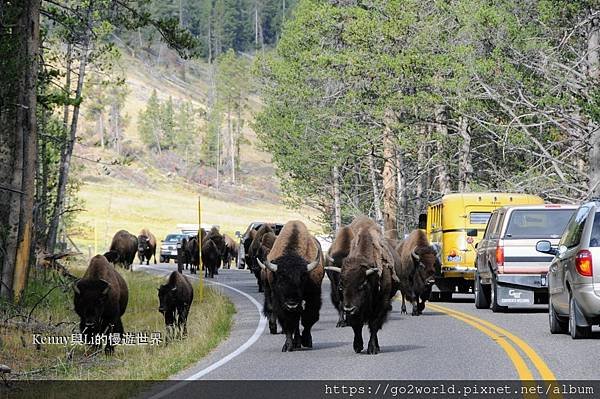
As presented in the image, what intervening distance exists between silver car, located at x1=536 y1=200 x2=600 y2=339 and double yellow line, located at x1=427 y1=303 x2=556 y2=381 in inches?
28.8

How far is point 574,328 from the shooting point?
15695 millimetres

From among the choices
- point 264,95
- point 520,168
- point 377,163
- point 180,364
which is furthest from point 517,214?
point 264,95

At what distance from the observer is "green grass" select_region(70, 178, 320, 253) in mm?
108438

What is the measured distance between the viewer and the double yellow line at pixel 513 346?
1214cm

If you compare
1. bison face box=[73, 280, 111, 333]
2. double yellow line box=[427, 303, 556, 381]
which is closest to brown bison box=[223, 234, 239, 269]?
double yellow line box=[427, 303, 556, 381]

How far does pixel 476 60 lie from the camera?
1363 inches

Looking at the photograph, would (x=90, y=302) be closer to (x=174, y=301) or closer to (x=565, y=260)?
(x=174, y=301)

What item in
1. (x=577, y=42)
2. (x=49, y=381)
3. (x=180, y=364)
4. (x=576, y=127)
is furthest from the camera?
(x=577, y=42)

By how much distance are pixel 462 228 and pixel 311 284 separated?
11786 mm

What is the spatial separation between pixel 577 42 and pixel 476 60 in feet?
10.9

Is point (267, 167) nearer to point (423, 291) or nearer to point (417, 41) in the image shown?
point (417, 41)

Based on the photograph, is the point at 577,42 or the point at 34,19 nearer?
the point at 34,19

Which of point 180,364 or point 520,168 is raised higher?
point 520,168

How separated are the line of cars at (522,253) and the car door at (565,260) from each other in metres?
0.01
